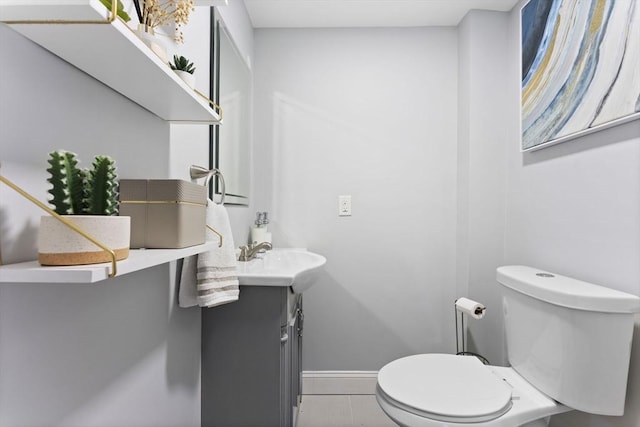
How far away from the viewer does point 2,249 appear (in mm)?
521

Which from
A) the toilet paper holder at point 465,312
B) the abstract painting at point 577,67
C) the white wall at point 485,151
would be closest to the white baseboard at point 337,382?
the toilet paper holder at point 465,312

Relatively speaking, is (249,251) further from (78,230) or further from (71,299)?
(78,230)

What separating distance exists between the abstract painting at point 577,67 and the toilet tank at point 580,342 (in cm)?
60

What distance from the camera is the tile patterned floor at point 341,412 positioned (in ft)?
6.09

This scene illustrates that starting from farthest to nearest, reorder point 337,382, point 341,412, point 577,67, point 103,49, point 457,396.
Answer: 1. point 337,382
2. point 341,412
3. point 577,67
4. point 457,396
5. point 103,49

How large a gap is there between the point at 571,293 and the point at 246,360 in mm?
1108

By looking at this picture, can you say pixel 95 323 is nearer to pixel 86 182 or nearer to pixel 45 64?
pixel 86 182

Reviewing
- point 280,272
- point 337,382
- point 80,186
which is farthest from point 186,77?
point 337,382

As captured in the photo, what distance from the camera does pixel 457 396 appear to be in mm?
1181

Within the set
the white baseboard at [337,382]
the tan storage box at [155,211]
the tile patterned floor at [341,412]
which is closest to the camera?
the tan storage box at [155,211]

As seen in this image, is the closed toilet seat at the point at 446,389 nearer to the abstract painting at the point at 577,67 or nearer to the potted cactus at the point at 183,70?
the abstract painting at the point at 577,67

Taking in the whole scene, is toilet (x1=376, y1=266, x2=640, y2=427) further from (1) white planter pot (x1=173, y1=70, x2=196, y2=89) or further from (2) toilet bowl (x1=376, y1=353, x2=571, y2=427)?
(1) white planter pot (x1=173, y1=70, x2=196, y2=89)

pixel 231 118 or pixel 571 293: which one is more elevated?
pixel 231 118

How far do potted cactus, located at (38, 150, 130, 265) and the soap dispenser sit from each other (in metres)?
1.43
